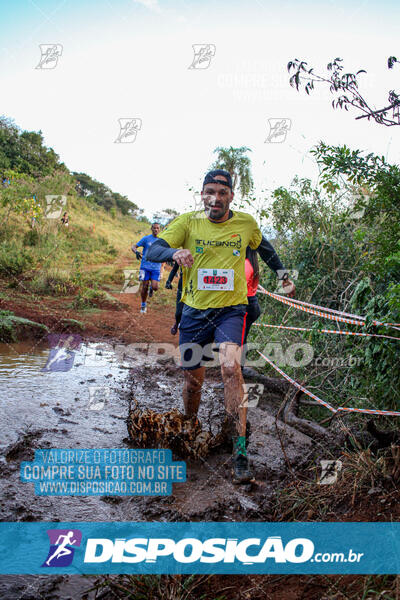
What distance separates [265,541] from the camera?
7.09ft

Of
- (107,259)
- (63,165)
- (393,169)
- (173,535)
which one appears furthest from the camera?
(63,165)

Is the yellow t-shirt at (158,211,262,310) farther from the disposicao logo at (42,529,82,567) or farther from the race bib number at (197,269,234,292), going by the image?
the disposicao logo at (42,529,82,567)

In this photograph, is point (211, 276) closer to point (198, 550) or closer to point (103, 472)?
point (103, 472)

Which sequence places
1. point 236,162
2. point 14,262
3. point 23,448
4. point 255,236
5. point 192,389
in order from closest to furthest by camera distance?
point 23,448 < point 192,389 < point 255,236 < point 14,262 < point 236,162

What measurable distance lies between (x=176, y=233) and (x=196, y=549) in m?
2.09

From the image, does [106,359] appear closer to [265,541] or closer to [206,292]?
[206,292]

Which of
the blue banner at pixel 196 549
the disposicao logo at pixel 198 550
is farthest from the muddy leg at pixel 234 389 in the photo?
the disposicao logo at pixel 198 550

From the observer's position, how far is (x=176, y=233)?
3309 mm

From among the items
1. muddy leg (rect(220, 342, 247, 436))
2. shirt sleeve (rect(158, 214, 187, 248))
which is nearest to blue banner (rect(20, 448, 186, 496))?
muddy leg (rect(220, 342, 247, 436))

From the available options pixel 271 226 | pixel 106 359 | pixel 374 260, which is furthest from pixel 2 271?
pixel 374 260

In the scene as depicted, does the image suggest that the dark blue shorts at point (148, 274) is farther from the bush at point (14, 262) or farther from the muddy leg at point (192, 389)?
the muddy leg at point (192, 389)

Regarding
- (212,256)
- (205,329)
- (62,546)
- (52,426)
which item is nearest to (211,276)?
(212,256)

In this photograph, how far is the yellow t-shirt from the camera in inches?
129

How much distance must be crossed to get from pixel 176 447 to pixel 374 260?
6.62ft
